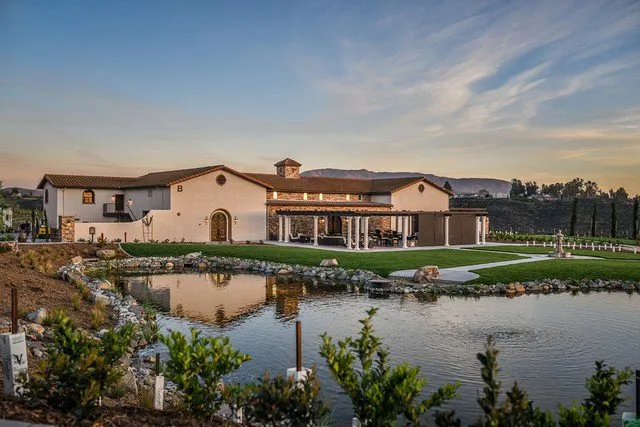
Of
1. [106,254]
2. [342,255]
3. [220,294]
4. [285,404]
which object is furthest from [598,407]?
[106,254]

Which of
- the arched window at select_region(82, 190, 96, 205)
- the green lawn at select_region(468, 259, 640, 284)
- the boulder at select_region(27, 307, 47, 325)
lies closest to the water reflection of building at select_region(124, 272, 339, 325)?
the boulder at select_region(27, 307, 47, 325)

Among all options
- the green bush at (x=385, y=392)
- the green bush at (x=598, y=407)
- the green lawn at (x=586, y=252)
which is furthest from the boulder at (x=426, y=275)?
the green bush at (x=385, y=392)

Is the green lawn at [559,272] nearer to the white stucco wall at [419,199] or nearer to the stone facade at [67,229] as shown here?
the white stucco wall at [419,199]

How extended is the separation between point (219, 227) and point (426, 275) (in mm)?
20965

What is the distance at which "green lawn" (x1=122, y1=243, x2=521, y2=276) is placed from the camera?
88.1ft

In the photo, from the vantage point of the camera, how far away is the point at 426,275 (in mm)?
22844

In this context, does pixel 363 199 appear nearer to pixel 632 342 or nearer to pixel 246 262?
pixel 246 262

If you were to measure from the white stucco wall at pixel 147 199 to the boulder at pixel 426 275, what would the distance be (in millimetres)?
21124

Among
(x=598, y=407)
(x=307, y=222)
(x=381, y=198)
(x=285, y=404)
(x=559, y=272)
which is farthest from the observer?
(x=381, y=198)

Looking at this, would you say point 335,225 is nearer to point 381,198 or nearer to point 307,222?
point 307,222

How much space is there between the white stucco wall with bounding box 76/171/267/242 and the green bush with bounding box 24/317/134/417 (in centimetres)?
3173

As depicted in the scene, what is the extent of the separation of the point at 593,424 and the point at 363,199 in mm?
41123

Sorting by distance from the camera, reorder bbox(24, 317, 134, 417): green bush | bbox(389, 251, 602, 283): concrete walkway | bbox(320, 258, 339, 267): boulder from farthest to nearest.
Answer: bbox(320, 258, 339, 267): boulder → bbox(389, 251, 602, 283): concrete walkway → bbox(24, 317, 134, 417): green bush

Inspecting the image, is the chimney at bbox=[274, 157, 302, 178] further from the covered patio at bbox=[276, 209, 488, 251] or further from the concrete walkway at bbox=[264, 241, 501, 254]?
the concrete walkway at bbox=[264, 241, 501, 254]
